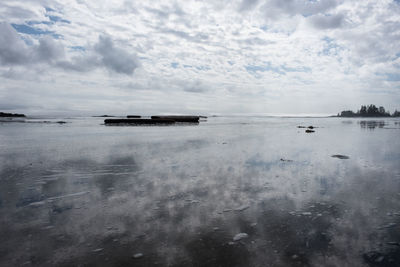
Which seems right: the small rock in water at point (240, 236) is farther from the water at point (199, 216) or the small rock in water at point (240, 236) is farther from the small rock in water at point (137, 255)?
the small rock in water at point (137, 255)

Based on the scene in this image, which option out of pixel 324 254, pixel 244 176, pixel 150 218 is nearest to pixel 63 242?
pixel 150 218

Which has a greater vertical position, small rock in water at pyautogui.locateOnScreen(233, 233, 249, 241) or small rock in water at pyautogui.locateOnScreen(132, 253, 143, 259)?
small rock in water at pyautogui.locateOnScreen(132, 253, 143, 259)

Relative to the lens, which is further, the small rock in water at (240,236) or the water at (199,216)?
the small rock in water at (240,236)

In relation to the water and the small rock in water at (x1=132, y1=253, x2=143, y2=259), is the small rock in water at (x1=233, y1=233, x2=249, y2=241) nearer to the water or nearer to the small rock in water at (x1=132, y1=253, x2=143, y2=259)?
the water

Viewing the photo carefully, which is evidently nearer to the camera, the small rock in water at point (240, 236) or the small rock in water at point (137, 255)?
the small rock in water at point (137, 255)

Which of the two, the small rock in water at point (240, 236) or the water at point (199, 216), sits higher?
the water at point (199, 216)

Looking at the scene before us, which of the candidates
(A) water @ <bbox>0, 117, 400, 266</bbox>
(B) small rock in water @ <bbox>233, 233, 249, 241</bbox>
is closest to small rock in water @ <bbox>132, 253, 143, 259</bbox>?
(A) water @ <bbox>0, 117, 400, 266</bbox>

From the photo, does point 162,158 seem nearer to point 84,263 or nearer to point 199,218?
point 199,218

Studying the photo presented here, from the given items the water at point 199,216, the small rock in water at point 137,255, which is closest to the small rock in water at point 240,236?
the water at point 199,216

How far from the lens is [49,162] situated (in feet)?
36.2

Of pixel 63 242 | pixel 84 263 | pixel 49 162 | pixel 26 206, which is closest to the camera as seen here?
pixel 84 263

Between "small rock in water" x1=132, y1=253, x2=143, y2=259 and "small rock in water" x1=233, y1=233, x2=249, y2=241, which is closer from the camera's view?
"small rock in water" x1=132, y1=253, x2=143, y2=259

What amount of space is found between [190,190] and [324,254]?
4008 mm

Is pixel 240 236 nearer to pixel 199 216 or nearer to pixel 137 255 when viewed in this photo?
pixel 199 216
